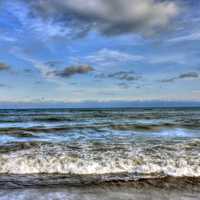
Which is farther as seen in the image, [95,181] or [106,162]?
[106,162]

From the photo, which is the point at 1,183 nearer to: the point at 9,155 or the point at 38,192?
the point at 38,192

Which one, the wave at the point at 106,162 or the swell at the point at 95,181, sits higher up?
the wave at the point at 106,162

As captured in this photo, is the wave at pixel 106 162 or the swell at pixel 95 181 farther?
the wave at pixel 106 162

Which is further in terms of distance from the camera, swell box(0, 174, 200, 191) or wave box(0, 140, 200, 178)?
wave box(0, 140, 200, 178)

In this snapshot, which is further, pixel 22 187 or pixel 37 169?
pixel 37 169

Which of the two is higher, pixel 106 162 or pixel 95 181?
pixel 106 162

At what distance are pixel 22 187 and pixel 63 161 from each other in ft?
7.54

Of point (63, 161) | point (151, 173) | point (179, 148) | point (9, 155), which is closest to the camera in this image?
point (151, 173)

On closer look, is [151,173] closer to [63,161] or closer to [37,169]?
[63,161]

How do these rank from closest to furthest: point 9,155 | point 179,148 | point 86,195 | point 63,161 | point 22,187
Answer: point 86,195, point 22,187, point 63,161, point 9,155, point 179,148

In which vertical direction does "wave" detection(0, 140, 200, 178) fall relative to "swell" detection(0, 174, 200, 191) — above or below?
above

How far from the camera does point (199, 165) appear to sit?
24.6 feet

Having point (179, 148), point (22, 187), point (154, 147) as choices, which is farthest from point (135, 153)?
point (22, 187)

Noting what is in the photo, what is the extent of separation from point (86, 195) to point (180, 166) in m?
3.64
